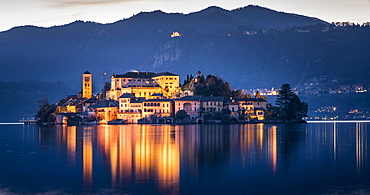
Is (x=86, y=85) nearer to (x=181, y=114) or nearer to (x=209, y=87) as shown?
(x=209, y=87)

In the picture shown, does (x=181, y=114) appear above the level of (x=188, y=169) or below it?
above

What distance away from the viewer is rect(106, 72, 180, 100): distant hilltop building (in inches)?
5010

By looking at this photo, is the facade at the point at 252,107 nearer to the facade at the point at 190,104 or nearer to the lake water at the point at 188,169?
the facade at the point at 190,104

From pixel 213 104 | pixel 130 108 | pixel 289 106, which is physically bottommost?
pixel 130 108

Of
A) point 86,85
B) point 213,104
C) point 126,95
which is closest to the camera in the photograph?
point 213,104

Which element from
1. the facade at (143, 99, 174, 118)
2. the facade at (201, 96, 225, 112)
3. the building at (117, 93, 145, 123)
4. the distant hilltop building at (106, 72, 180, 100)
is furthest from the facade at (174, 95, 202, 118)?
the distant hilltop building at (106, 72, 180, 100)

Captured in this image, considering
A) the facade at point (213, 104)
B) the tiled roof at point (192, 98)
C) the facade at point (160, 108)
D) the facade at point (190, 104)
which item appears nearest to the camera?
the facade at point (213, 104)

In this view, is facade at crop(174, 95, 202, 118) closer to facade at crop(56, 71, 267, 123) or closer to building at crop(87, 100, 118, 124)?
facade at crop(56, 71, 267, 123)

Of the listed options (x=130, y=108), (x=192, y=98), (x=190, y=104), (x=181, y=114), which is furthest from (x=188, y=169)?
(x=130, y=108)

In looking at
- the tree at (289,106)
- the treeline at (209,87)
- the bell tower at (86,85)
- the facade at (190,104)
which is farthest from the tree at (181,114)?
the bell tower at (86,85)

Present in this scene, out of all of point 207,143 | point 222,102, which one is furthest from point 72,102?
point 207,143

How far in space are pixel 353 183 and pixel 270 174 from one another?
178 inches

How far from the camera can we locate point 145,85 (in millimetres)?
129000

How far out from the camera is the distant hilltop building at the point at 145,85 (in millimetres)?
127250
